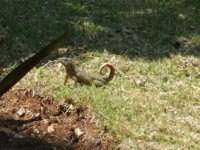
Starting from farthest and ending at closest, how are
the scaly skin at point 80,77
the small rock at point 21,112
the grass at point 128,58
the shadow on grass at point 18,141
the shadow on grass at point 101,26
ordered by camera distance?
the shadow on grass at point 101,26 → the scaly skin at point 80,77 → the small rock at point 21,112 → the grass at point 128,58 → the shadow on grass at point 18,141

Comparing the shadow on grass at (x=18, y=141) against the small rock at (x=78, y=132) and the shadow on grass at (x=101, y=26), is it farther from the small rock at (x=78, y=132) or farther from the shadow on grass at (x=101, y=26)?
the shadow on grass at (x=101, y=26)

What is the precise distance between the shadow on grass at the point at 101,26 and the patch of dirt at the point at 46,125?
95 cm

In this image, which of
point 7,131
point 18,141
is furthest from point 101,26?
point 18,141

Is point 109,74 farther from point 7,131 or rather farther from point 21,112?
point 7,131

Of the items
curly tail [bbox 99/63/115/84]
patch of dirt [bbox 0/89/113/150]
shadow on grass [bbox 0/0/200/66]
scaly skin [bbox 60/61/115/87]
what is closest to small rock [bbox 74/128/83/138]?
patch of dirt [bbox 0/89/113/150]

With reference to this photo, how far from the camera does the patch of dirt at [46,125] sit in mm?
4262

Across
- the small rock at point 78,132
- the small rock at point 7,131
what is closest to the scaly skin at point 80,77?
the small rock at point 78,132

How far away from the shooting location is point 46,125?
15.0 ft

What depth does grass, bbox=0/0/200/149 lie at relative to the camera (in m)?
4.62

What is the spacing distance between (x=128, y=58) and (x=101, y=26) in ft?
3.10

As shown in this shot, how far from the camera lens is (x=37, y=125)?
4.57m

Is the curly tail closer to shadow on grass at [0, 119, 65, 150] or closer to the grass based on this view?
the grass

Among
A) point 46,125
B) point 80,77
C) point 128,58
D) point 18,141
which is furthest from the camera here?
point 128,58

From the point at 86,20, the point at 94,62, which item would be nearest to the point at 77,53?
the point at 94,62
